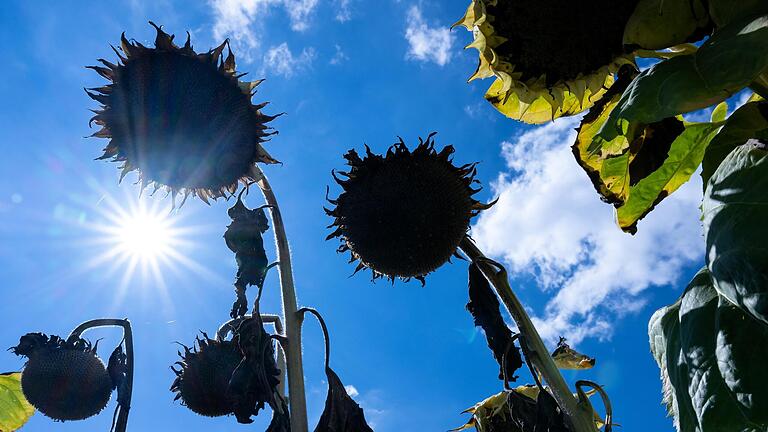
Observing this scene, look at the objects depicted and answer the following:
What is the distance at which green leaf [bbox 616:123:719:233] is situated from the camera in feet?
5.22

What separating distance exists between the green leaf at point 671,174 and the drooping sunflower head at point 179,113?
6.29ft

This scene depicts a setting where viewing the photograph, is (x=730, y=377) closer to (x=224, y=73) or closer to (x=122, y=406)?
(x=224, y=73)

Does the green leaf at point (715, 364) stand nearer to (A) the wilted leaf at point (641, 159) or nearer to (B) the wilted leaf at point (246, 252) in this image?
(A) the wilted leaf at point (641, 159)

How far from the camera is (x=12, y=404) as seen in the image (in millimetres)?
3875

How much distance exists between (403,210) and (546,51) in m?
0.87

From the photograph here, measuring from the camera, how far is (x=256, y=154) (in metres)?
3.11

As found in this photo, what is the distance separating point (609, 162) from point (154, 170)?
2.15 m

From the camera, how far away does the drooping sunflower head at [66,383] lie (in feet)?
11.7

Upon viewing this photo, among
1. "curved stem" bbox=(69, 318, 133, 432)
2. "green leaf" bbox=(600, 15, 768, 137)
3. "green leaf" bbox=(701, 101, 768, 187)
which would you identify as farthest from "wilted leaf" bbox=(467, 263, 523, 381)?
"curved stem" bbox=(69, 318, 133, 432)

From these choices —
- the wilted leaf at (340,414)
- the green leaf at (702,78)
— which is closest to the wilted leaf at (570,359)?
the wilted leaf at (340,414)

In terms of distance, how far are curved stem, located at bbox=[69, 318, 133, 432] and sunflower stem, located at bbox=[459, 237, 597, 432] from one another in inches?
68.0

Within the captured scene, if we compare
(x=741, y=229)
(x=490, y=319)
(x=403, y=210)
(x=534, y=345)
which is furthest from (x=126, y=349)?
(x=741, y=229)

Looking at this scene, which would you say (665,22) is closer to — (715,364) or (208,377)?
(715,364)

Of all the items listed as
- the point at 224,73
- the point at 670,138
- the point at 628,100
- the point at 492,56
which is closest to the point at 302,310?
the point at 224,73
